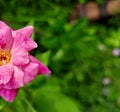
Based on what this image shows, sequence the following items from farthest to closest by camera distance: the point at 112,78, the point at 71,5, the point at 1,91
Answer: the point at 71,5 → the point at 112,78 → the point at 1,91

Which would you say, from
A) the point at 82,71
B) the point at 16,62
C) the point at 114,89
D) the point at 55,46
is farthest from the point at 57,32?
the point at 16,62

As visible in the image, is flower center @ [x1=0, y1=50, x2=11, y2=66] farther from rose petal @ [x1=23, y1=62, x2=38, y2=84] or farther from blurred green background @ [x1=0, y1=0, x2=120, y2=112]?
blurred green background @ [x1=0, y1=0, x2=120, y2=112]

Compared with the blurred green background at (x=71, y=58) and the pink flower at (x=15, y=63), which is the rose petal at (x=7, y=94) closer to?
the pink flower at (x=15, y=63)

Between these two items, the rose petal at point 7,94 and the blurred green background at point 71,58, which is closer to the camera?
the rose petal at point 7,94

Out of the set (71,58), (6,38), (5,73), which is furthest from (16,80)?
(71,58)

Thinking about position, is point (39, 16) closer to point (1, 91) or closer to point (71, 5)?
point (71, 5)

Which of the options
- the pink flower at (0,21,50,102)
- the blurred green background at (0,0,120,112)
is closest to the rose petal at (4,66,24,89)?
the pink flower at (0,21,50,102)

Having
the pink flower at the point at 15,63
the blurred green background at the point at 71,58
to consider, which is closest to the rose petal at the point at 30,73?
the pink flower at the point at 15,63
